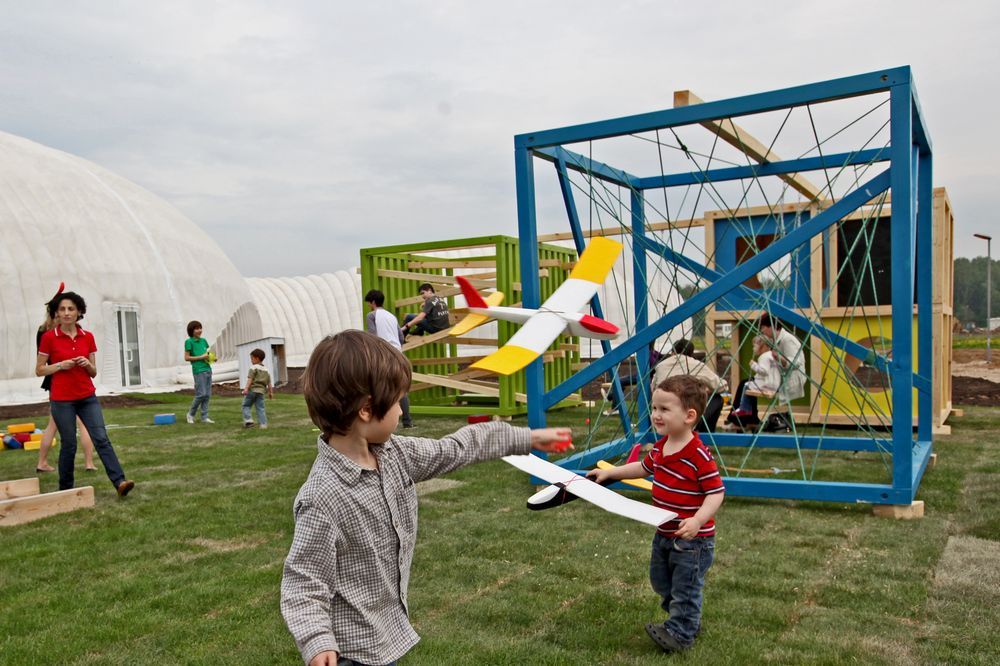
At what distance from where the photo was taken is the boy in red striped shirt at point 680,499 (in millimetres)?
3303

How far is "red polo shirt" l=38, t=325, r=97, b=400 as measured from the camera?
21.2 ft

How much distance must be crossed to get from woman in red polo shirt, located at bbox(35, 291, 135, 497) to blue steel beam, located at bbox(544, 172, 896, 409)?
4.04 meters

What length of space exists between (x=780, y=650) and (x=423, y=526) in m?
2.68

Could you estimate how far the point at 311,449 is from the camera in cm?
891

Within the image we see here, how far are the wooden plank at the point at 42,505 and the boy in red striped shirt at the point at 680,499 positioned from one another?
4.71m

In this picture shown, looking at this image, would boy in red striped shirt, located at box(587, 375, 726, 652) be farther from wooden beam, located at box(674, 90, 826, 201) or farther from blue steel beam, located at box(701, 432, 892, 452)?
blue steel beam, located at box(701, 432, 892, 452)

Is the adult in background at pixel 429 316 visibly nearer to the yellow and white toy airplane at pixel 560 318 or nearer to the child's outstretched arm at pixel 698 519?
the yellow and white toy airplane at pixel 560 318

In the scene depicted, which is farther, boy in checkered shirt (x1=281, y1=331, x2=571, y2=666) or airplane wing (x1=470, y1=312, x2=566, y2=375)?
airplane wing (x1=470, y1=312, x2=566, y2=375)

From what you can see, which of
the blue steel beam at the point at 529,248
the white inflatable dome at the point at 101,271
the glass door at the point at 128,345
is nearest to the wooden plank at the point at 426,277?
the blue steel beam at the point at 529,248

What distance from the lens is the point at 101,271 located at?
20094 mm

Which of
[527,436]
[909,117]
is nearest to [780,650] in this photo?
[527,436]

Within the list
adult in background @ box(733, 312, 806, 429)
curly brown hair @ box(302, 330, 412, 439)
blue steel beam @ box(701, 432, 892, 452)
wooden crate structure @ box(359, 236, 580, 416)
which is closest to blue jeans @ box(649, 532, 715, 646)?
curly brown hair @ box(302, 330, 412, 439)

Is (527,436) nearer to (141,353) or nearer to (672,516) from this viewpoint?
(672,516)

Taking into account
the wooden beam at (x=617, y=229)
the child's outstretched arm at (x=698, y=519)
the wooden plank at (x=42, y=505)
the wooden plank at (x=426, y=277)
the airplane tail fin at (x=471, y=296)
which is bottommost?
the wooden plank at (x=42, y=505)
